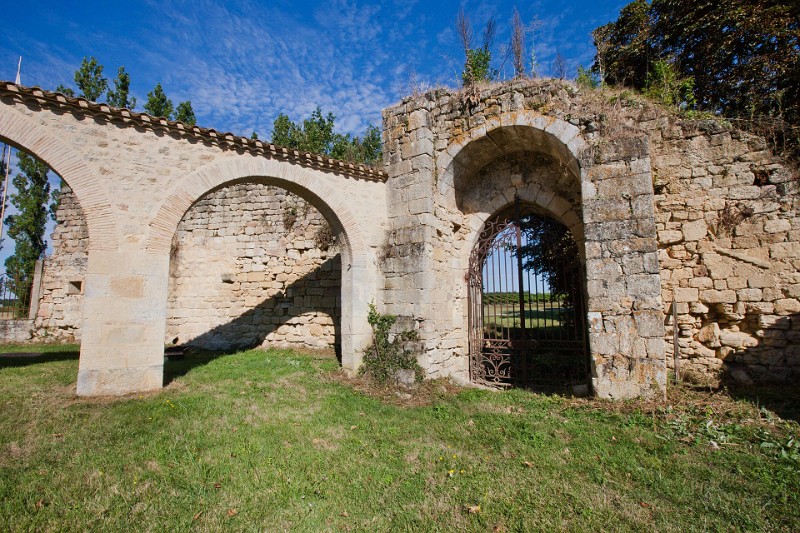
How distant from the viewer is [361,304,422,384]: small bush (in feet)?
21.4

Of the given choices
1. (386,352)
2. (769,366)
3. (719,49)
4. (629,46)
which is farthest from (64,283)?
(719,49)

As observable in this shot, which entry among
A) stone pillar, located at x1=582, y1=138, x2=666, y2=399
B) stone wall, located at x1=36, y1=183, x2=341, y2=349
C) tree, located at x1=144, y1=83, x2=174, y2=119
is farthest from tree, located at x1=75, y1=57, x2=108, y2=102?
stone pillar, located at x1=582, y1=138, x2=666, y2=399

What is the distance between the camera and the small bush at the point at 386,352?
21.4ft

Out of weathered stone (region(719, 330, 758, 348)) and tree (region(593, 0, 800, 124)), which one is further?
tree (region(593, 0, 800, 124))

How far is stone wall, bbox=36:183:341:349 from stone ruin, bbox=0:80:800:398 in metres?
0.53

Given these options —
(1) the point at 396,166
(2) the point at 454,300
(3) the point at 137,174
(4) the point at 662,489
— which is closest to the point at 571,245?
(2) the point at 454,300

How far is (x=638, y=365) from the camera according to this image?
519 cm

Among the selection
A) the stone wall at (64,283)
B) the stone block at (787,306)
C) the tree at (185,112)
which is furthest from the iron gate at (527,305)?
the tree at (185,112)

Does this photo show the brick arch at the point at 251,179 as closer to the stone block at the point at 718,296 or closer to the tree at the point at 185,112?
the stone block at the point at 718,296

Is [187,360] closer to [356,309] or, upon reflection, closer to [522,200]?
[356,309]

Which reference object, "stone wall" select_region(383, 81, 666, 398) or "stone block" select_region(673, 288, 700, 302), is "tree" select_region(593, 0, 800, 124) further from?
"stone block" select_region(673, 288, 700, 302)

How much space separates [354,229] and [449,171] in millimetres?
2009

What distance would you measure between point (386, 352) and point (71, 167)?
17.0 ft

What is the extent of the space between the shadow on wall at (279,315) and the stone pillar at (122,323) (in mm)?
4092
